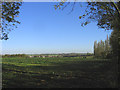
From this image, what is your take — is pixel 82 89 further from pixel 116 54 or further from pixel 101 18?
pixel 101 18

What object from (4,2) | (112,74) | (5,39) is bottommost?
(112,74)

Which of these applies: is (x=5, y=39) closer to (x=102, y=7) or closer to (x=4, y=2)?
(x=4, y=2)

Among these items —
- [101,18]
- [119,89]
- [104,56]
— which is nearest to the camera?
[119,89]

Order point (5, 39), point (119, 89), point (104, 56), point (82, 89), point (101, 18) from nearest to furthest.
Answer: point (119, 89)
point (82, 89)
point (104, 56)
point (101, 18)
point (5, 39)

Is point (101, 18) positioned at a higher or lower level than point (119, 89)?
higher

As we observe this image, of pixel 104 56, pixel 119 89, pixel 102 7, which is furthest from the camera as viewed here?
pixel 102 7

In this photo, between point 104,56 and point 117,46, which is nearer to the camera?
point 117,46

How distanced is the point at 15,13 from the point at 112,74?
12428 millimetres

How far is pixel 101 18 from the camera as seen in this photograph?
1348 cm

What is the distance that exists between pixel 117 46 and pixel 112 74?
4.57 feet

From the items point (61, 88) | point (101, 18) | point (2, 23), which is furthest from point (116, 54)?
point (2, 23)

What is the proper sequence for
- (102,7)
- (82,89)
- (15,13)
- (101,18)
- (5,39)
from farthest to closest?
1. (5,39)
2. (15,13)
3. (101,18)
4. (102,7)
5. (82,89)

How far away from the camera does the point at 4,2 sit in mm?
13938

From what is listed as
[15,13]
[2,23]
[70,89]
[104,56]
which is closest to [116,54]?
[104,56]
